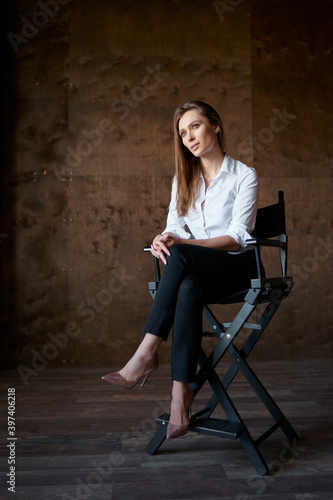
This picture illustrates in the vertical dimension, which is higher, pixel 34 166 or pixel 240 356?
pixel 34 166

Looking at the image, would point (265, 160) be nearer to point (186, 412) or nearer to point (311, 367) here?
point (311, 367)

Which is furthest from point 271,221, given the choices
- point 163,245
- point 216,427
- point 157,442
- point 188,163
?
point 157,442

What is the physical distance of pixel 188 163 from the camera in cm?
249

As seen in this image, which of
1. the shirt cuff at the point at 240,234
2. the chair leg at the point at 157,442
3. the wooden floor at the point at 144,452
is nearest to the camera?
the wooden floor at the point at 144,452

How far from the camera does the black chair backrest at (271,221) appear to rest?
2316 mm

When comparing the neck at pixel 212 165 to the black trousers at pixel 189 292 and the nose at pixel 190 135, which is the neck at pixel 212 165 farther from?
the black trousers at pixel 189 292

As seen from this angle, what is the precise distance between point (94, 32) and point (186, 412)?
150 inches

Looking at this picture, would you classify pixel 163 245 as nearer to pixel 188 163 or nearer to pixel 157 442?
pixel 188 163

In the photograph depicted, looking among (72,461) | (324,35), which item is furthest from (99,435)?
(324,35)

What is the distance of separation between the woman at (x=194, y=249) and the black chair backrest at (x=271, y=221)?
15 centimetres

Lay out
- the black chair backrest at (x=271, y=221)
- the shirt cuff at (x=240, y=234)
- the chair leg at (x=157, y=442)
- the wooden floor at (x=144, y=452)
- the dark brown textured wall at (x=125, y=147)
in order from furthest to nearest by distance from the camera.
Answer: the dark brown textured wall at (x=125, y=147) → the black chair backrest at (x=271, y=221) → the shirt cuff at (x=240, y=234) → the chair leg at (x=157, y=442) → the wooden floor at (x=144, y=452)

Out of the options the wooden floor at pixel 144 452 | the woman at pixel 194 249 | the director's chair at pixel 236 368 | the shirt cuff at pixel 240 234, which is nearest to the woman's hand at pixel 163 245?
the woman at pixel 194 249

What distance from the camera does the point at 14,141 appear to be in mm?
4227

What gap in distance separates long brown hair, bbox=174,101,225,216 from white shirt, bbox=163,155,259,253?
39 mm
